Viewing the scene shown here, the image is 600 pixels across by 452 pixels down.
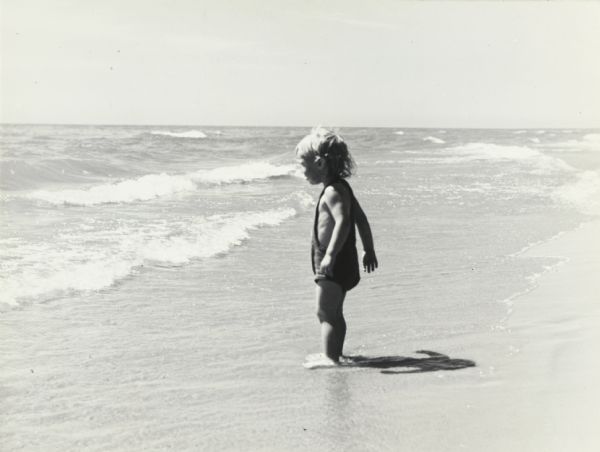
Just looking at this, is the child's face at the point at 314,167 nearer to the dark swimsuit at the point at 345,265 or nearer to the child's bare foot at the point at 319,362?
the dark swimsuit at the point at 345,265

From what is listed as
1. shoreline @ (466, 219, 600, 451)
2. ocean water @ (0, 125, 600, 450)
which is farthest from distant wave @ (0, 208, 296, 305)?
shoreline @ (466, 219, 600, 451)

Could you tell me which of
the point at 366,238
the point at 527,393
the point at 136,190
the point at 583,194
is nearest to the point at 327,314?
the point at 366,238

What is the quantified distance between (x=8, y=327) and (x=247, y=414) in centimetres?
205

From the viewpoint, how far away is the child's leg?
359 cm

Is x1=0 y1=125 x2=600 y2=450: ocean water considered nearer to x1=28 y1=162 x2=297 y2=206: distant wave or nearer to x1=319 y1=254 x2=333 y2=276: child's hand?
x1=28 y1=162 x2=297 y2=206: distant wave

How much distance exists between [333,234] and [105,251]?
3.62 metres

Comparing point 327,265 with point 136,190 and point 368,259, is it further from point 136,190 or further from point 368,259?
point 136,190

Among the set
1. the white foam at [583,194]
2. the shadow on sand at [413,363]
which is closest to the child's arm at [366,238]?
the shadow on sand at [413,363]

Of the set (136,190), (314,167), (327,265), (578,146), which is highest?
(578,146)

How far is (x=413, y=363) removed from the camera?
139 inches

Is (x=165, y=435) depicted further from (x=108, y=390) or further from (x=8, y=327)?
(x=8, y=327)

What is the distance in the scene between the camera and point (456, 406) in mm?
→ 2889

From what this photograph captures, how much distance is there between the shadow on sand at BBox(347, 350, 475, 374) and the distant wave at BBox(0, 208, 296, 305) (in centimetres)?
256

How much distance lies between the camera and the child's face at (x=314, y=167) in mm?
3697
